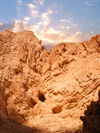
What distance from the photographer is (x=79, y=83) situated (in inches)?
269

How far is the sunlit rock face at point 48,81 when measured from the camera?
243 inches

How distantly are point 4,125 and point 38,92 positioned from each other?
141 inches

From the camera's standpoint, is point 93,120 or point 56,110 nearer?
point 93,120

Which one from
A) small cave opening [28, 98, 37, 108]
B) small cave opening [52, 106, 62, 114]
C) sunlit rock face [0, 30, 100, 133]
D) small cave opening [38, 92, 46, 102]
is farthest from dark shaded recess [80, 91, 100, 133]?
small cave opening [38, 92, 46, 102]

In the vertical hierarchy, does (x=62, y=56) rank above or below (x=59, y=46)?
below

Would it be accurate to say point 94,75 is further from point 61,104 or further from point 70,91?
point 61,104

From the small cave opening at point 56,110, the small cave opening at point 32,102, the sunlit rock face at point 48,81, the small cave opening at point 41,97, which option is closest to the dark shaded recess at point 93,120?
the sunlit rock face at point 48,81

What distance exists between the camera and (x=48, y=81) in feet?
27.2

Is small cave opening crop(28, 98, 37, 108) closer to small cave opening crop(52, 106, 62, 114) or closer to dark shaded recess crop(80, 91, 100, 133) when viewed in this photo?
small cave opening crop(52, 106, 62, 114)

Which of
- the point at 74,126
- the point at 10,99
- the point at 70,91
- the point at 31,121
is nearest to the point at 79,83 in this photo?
the point at 70,91

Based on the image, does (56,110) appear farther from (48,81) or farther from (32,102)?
(48,81)

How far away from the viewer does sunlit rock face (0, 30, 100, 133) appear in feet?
20.2

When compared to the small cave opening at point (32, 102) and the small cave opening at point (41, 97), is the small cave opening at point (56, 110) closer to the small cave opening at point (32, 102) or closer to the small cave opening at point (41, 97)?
the small cave opening at point (32, 102)

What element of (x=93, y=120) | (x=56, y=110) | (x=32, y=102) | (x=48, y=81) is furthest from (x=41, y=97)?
(x=93, y=120)
